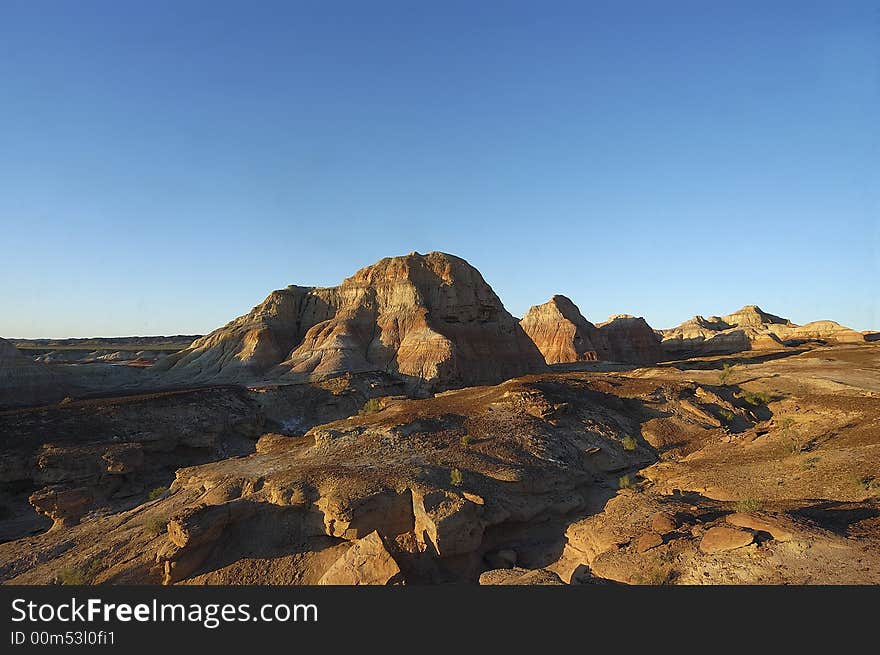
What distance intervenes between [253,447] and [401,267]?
33235 mm

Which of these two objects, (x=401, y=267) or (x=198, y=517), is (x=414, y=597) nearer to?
(x=198, y=517)

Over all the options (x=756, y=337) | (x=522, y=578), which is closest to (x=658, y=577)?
(x=522, y=578)

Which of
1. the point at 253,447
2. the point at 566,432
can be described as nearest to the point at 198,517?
the point at 566,432

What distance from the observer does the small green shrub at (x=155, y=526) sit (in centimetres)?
1243

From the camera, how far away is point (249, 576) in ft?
35.5

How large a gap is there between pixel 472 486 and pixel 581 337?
221ft

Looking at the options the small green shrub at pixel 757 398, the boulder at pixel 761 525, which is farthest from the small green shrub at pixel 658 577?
the small green shrub at pixel 757 398

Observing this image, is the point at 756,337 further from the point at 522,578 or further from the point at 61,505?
the point at 61,505

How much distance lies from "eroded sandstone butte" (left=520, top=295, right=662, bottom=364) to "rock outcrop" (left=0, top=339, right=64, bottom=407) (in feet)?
210

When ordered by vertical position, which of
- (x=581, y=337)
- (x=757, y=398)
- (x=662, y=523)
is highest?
(x=581, y=337)

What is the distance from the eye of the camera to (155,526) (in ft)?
41.1

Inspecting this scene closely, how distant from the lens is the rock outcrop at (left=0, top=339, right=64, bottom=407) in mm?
39219

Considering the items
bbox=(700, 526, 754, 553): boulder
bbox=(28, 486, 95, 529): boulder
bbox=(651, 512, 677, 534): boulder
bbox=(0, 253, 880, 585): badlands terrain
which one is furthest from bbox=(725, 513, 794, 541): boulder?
bbox=(28, 486, 95, 529): boulder

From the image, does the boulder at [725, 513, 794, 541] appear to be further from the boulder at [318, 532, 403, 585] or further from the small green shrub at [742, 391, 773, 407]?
the small green shrub at [742, 391, 773, 407]
